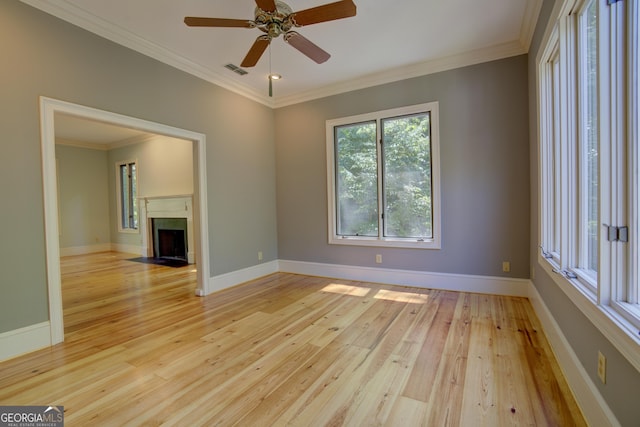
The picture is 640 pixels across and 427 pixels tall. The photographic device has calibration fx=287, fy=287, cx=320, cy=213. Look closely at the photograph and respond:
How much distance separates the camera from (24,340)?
2.31 metres

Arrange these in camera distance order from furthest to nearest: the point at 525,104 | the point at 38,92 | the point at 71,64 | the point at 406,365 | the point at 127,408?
the point at 525,104 < the point at 71,64 < the point at 38,92 < the point at 406,365 < the point at 127,408

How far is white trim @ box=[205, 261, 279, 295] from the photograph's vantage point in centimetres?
389

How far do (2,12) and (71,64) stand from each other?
48 cm

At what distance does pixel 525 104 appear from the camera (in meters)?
3.25

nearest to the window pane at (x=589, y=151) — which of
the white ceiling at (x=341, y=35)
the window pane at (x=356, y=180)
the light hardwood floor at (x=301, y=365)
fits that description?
the light hardwood floor at (x=301, y=365)

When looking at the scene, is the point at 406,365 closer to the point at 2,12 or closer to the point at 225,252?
the point at 225,252

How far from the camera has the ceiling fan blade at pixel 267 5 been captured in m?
2.02

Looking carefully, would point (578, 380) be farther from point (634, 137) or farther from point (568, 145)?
point (568, 145)

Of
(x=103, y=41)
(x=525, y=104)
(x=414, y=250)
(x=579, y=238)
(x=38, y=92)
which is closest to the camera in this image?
(x=579, y=238)

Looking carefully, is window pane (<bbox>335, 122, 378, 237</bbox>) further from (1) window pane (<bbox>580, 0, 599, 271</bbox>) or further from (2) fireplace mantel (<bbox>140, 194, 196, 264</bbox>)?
(2) fireplace mantel (<bbox>140, 194, 196, 264</bbox>)

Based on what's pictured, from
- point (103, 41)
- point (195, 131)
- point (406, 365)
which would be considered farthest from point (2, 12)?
point (406, 365)

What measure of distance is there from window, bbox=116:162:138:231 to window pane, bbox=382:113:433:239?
21.2 ft

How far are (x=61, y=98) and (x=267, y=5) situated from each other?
201 cm

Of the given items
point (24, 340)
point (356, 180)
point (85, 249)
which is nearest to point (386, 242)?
point (356, 180)
